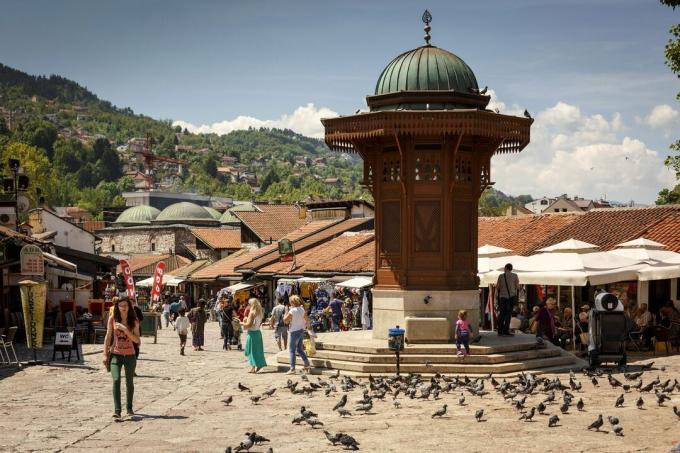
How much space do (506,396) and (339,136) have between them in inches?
278

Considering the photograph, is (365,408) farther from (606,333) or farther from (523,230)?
(523,230)

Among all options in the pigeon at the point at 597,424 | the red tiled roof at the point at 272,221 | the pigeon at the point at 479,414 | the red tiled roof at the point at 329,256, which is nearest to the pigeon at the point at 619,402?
the pigeon at the point at 597,424

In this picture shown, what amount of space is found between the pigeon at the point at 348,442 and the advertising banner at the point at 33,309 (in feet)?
37.6

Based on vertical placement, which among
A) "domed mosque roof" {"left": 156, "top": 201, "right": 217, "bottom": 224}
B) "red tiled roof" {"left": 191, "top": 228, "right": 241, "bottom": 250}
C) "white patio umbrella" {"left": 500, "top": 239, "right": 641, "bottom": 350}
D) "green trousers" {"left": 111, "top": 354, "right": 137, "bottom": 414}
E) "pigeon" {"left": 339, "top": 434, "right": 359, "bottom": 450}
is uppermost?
"domed mosque roof" {"left": 156, "top": 201, "right": 217, "bottom": 224}

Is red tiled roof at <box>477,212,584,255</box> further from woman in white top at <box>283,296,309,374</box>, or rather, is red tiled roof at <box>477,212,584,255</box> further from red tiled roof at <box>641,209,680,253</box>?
woman in white top at <box>283,296,309,374</box>

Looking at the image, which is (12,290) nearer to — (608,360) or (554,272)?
(554,272)

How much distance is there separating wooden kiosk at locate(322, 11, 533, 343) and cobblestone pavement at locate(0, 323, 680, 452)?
2955mm

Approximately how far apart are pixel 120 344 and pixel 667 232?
Answer: 18.9 m

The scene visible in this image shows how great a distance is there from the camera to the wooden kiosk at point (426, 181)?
59.9ft

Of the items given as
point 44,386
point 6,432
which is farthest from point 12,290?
point 6,432

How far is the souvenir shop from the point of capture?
30.7 m

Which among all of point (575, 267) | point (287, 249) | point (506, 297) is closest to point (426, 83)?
point (506, 297)

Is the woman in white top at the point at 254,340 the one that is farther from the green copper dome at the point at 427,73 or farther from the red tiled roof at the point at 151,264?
the red tiled roof at the point at 151,264

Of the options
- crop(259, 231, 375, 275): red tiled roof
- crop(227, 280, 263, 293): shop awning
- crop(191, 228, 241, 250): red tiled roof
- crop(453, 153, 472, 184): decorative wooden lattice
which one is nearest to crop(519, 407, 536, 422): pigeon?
crop(453, 153, 472, 184): decorative wooden lattice
